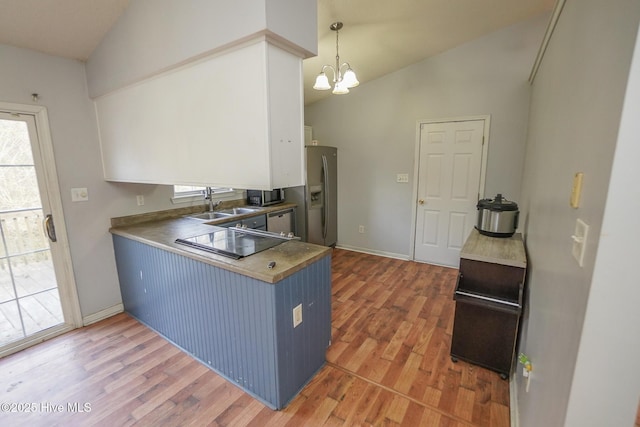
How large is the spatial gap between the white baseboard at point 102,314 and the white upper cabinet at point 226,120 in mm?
1516

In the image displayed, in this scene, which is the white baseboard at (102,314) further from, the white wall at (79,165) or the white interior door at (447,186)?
the white interior door at (447,186)

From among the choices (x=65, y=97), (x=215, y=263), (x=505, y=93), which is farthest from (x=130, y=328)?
(x=505, y=93)

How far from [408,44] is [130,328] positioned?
4.05m

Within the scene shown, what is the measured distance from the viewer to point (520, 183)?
313 cm

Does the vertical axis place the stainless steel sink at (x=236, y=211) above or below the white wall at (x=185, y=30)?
below

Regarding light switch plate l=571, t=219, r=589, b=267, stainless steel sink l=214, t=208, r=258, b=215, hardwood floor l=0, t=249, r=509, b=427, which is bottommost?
hardwood floor l=0, t=249, r=509, b=427

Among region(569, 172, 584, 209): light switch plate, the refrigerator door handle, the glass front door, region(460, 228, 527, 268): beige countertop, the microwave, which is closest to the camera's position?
region(569, 172, 584, 209): light switch plate

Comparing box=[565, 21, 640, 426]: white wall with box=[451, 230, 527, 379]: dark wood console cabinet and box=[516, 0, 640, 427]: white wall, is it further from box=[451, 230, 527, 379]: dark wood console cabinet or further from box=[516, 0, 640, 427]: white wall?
box=[451, 230, 527, 379]: dark wood console cabinet

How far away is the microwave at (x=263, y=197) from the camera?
3.61 metres

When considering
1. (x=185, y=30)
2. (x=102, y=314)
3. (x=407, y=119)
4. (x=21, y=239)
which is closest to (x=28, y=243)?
(x=21, y=239)

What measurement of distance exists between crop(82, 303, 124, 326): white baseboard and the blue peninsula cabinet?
790mm

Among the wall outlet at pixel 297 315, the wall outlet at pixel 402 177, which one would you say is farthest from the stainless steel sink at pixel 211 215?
the wall outlet at pixel 402 177

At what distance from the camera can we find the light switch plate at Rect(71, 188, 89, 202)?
2367 millimetres

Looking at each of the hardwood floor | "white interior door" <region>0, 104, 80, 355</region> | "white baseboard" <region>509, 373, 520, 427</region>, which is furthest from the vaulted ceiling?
"white baseboard" <region>509, 373, 520, 427</region>
